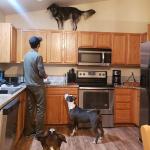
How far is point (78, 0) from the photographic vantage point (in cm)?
533

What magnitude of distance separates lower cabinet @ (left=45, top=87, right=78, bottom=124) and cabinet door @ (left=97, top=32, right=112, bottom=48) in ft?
3.69

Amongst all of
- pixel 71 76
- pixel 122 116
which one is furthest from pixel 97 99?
pixel 71 76

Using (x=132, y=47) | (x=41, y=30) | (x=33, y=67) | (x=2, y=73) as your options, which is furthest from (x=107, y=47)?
(x=2, y=73)

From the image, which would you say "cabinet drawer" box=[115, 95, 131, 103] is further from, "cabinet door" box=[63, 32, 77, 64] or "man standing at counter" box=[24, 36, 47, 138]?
"man standing at counter" box=[24, 36, 47, 138]

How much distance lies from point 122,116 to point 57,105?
1335 mm

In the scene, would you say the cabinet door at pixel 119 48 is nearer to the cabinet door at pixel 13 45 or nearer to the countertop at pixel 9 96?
the countertop at pixel 9 96

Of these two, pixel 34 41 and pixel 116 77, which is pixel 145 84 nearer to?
pixel 116 77

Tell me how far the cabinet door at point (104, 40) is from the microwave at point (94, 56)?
0.12 m

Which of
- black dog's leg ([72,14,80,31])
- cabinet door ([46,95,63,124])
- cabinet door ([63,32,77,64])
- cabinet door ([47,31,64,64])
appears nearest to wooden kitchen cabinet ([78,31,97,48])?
cabinet door ([63,32,77,64])

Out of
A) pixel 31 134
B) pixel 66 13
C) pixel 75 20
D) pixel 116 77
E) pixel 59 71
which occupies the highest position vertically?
pixel 66 13

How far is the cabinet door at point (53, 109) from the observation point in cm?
509

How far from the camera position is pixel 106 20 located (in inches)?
225

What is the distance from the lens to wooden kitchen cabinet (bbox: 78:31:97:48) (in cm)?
540

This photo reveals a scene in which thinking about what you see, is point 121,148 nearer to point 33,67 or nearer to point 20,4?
point 33,67
